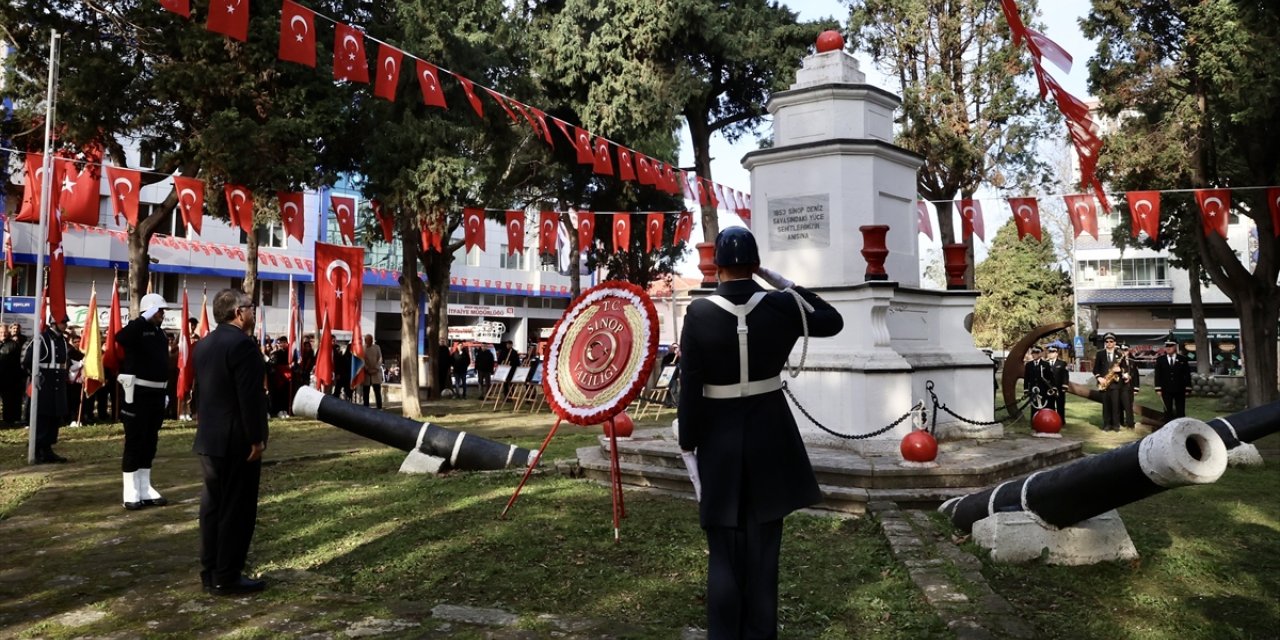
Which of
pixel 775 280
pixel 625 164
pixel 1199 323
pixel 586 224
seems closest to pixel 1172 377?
pixel 625 164

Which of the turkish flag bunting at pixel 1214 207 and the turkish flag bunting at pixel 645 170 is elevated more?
the turkish flag bunting at pixel 645 170

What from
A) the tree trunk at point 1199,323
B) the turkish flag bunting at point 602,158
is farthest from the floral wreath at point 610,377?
the tree trunk at point 1199,323

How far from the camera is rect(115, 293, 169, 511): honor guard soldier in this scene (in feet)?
24.6

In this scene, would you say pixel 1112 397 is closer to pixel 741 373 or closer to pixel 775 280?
pixel 775 280

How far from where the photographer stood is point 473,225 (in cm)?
1762

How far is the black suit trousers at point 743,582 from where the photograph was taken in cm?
349

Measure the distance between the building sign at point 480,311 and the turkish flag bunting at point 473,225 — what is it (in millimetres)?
29714

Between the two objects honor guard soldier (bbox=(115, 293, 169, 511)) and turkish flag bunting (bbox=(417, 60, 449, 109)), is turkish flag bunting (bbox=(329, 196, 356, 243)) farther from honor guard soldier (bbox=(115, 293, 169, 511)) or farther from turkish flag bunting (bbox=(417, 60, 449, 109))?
honor guard soldier (bbox=(115, 293, 169, 511))

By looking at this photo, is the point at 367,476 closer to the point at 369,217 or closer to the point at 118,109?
the point at 118,109

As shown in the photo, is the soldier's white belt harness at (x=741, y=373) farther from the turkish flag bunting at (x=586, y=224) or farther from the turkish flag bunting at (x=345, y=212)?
the turkish flag bunting at (x=586, y=224)

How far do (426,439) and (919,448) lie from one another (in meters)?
5.29

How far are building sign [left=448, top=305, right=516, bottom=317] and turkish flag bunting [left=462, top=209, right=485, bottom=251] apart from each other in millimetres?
29714

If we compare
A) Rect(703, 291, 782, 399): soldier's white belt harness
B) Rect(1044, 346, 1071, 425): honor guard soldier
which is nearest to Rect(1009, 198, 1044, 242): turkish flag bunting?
Answer: Rect(1044, 346, 1071, 425): honor guard soldier

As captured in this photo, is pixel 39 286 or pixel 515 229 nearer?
pixel 39 286
